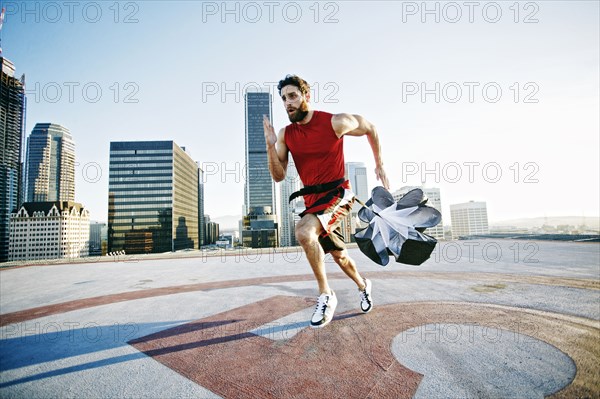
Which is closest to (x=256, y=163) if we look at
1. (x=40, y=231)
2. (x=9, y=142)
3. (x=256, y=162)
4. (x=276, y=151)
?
(x=256, y=162)

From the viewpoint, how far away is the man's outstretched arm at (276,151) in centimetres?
331

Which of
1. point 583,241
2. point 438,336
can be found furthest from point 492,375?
point 583,241

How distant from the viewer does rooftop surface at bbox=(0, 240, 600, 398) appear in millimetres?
2123

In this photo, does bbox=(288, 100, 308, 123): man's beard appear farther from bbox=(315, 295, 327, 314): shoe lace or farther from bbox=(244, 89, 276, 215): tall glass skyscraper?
bbox=(244, 89, 276, 215): tall glass skyscraper

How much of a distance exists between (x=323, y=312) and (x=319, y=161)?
1835 millimetres

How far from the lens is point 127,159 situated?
11506 centimetres

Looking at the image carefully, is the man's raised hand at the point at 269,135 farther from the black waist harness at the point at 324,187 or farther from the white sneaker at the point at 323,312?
the white sneaker at the point at 323,312

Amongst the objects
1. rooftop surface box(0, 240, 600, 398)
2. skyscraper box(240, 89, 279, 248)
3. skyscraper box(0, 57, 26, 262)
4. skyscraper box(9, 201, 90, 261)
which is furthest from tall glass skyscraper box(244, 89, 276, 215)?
rooftop surface box(0, 240, 600, 398)

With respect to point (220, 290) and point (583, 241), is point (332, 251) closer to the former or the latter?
point (220, 290)

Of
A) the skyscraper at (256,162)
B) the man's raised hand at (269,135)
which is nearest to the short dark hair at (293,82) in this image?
the man's raised hand at (269,135)

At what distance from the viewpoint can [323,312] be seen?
322 cm

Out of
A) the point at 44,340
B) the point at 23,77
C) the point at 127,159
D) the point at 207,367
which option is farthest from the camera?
the point at 23,77

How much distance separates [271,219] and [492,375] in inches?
4670

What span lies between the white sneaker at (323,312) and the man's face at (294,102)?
7.46ft
